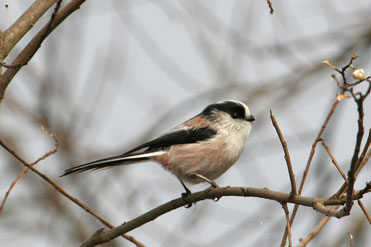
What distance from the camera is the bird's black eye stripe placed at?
15.9 feet

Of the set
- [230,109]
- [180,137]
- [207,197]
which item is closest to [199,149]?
[180,137]

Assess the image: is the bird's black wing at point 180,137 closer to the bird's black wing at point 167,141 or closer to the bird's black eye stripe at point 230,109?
the bird's black wing at point 167,141

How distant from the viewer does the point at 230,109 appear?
4887 mm

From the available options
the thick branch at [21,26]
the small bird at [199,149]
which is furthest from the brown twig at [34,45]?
the small bird at [199,149]

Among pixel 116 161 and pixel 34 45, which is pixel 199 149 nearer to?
pixel 116 161

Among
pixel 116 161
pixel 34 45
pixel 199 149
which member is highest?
pixel 34 45

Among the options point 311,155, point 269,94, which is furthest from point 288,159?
point 269,94

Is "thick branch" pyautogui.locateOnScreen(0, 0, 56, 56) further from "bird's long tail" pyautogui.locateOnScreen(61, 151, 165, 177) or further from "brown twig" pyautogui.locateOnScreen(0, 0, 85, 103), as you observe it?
"bird's long tail" pyautogui.locateOnScreen(61, 151, 165, 177)

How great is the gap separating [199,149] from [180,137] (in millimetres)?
254

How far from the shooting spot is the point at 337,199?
2.29 metres

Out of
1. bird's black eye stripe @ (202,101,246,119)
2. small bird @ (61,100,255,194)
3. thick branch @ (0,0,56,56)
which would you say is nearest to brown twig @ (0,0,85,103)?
thick branch @ (0,0,56,56)

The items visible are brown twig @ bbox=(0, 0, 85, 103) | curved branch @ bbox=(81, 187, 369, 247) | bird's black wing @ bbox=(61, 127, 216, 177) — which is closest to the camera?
curved branch @ bbox=(81, 187, 369, 247)

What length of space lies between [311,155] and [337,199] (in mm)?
359

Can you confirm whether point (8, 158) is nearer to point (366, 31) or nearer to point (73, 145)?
point (73, 145)
